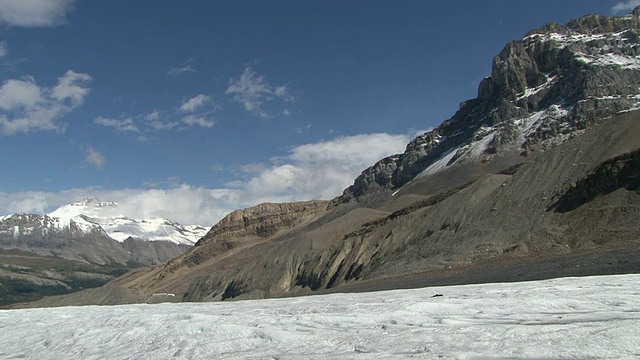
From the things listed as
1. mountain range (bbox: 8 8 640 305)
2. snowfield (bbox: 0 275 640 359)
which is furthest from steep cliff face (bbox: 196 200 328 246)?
snowfield (bbox: 0 275 640 359)

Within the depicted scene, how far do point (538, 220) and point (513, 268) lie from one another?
1084 cm

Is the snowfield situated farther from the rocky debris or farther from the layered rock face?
the layered rock face

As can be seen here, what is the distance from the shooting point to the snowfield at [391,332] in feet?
22.1

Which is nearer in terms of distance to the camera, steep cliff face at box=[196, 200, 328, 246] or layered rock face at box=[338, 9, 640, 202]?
layered rock face at box=[338, 9, 640, 202]

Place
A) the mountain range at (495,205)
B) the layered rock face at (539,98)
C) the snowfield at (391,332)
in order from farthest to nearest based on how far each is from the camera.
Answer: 1. the layered rock face at (539,98)
2. the mountain range at (495,205)
3. the snowfield at (391,332)

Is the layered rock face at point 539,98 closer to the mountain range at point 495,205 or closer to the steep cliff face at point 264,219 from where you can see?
the mountain range at point 495,205

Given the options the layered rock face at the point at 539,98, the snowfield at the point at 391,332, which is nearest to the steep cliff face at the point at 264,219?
the layered rock face at the point at 539,98

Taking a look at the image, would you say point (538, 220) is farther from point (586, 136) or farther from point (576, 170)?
point (586, 136)

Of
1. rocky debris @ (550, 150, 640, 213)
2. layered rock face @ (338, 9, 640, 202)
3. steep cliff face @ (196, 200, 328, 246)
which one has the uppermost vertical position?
layered rock face @ (338, 9, 640, 202)

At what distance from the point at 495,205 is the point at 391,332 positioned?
39.3 meters

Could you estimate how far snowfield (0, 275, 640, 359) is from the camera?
266 inches

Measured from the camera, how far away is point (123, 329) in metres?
11.5

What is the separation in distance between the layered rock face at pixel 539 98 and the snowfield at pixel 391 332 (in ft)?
359

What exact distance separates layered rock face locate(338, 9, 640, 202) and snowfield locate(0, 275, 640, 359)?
4307 inches
